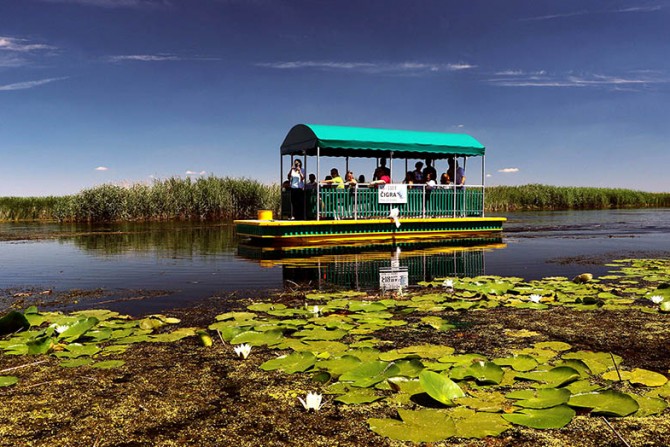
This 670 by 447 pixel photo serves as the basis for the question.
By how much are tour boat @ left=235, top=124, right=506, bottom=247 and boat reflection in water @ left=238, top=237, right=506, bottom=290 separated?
0.47 meters

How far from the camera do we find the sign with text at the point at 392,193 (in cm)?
1401

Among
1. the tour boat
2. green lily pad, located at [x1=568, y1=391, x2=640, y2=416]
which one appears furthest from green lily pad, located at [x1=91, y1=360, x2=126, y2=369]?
the tour boat

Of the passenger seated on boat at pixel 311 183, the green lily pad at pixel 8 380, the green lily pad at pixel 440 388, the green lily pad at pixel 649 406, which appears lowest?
the green lily pad at pixel 8 380

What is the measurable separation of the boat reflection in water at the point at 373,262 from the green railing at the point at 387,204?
108cm

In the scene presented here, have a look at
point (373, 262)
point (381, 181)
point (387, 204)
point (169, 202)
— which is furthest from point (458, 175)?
point (169, 202)

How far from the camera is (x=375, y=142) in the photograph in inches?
537

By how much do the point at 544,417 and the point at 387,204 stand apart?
471 inches

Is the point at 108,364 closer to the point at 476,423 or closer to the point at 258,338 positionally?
the point at 258,338

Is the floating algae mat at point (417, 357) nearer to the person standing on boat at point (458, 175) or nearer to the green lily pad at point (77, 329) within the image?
the green lily pad at point (77, 329)

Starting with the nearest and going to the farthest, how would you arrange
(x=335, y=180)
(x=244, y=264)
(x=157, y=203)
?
(x=244, y=264) → (x=335, y=180) → (x=157, y=203)

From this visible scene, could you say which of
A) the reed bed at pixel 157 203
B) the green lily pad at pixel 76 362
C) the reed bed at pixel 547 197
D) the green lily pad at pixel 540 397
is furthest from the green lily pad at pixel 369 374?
the reed bed at pixel 547 197

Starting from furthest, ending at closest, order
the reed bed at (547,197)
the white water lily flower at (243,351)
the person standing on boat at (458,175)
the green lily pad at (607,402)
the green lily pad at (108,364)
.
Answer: the reed bed at (547,197)
the person standing on boat at (458,175)
the white water lily flower at (243,351)
the green lily pad at (108,364)
the green lily pad at (607,402)

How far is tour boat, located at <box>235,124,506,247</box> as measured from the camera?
511 inches

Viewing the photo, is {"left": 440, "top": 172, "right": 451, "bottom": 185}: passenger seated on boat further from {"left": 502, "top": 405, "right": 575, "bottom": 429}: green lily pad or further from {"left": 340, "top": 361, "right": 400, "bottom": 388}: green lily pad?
{"left": 502, "top": 405, "right": 575, "bottom": 429}: green lily pad
